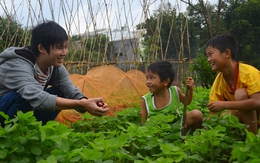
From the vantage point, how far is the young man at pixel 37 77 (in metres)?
2.03

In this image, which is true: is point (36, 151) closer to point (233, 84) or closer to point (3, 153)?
point (3, 153)

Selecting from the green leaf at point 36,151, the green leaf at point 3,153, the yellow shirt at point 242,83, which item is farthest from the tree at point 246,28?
the green leaf at point 3,153

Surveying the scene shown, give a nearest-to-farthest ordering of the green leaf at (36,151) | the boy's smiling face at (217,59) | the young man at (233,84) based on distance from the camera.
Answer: the green leaf at (36,151) → the young man at (233,84) → the boy's smiling face at (217,59)

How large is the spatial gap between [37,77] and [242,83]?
125 centimetres

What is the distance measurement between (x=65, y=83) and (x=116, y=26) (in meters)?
3.00

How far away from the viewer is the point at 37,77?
7.52 ft

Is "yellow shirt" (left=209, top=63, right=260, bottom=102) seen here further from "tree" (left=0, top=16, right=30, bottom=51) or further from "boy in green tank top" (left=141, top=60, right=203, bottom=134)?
"tree" (left=0, top=16, right=30, bottom=51)

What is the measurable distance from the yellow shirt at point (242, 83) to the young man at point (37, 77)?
0.96 meters

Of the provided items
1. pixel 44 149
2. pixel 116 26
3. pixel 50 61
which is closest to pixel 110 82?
pixel 116 26

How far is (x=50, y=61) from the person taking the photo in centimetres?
225

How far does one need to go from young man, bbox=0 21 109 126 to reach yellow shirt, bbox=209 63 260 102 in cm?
96

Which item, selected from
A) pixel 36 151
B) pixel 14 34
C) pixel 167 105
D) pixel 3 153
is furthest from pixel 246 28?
pixel 3 153

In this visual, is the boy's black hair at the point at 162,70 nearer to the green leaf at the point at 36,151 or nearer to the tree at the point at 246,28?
the green leaf at the point at 36,151

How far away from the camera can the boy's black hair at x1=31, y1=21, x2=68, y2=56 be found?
2.20 m
